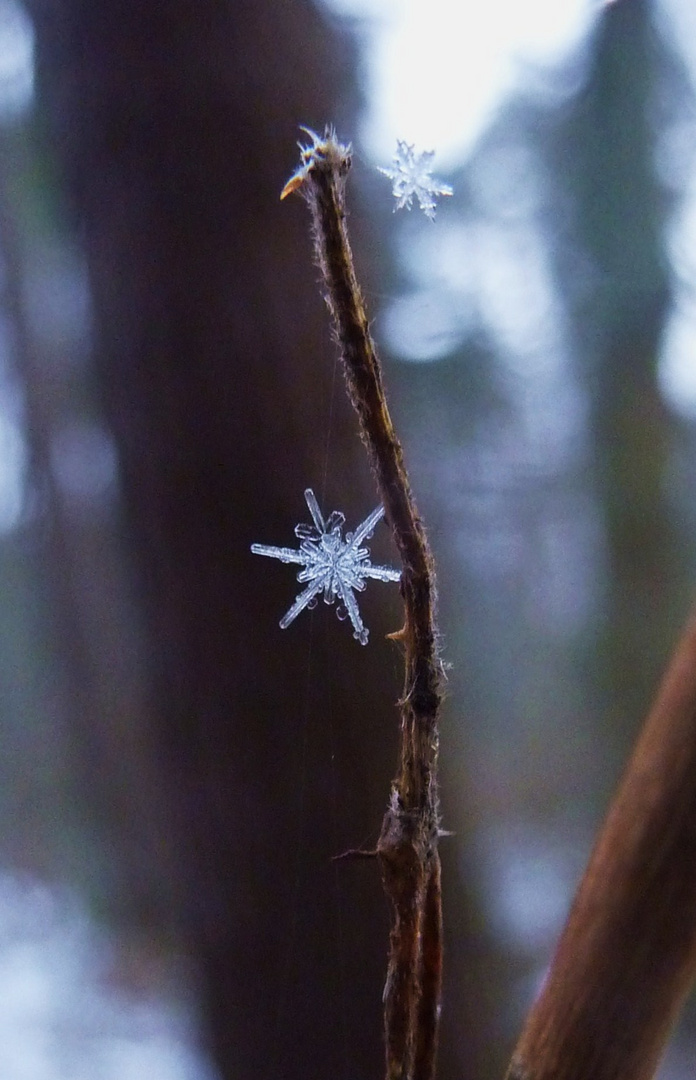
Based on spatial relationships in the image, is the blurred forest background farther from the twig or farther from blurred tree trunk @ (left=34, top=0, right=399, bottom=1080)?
the twig

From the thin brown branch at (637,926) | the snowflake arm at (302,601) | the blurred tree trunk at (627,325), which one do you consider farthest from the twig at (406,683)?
the blurred tree trunk at (627,325)

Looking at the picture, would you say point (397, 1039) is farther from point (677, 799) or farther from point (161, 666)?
point (161, 666)

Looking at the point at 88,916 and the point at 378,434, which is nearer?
the point at 378,434

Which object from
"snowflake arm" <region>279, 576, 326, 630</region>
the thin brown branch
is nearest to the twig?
the thin brown branch

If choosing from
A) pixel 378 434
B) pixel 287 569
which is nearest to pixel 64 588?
pixel 287 569

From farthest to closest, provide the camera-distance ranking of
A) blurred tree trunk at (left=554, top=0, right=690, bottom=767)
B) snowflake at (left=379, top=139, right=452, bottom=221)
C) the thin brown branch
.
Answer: blurred tree trunk at (left=554, top=0, right=690, bottom=767) < snowflake at (left=379, top=139, right=452, bottom=221) < the thin brown branch

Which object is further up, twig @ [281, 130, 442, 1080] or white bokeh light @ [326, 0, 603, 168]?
white bokeh light @ [326, 0, 603, 168]

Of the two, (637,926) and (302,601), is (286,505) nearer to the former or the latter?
(302,601)

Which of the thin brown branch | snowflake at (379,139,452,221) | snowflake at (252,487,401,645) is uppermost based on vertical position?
snowflake at (379,139,452,221)
